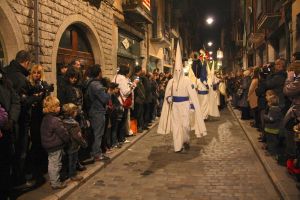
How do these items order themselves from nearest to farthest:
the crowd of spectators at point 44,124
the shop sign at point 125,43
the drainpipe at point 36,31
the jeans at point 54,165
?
the crowd of spectators at point 44,124, the jeans at point 54,165, the drainpipe at point 36,31, the shop sign at point 125,43

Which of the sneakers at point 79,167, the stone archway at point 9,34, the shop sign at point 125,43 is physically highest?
the shop sign at point 125,43

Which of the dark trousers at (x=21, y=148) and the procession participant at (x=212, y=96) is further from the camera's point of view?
the procession participant at (x=212, y=96)

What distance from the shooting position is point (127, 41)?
17703 mm

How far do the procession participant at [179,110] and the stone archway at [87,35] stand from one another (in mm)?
3059

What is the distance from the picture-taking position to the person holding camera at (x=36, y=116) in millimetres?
6152

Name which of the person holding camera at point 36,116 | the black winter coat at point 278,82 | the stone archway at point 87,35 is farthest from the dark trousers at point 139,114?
the person holding camera at point 36,116

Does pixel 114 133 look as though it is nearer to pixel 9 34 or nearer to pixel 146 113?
pixel 9 34

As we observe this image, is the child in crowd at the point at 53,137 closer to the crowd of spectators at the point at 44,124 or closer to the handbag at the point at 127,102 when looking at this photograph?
the crowd of spectators at the point at 44,124

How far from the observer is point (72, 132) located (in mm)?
6426

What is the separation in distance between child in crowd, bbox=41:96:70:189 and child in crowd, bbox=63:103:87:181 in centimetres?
29

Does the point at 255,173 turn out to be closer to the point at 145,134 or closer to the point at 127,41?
the point at 145,134

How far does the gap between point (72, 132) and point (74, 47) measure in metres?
6.18

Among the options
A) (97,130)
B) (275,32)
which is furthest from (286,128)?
(275,32)

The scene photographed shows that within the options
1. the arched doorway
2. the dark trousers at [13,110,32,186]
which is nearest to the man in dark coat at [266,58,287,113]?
the dark trousers at [13,110,32,186]
